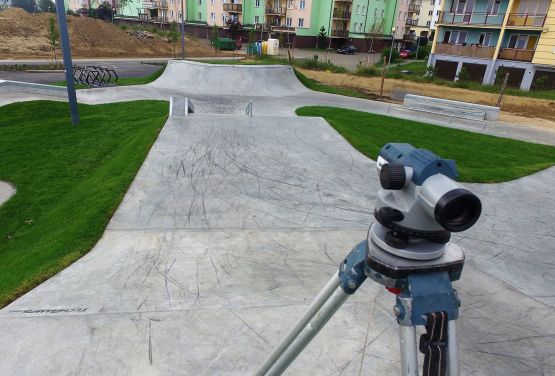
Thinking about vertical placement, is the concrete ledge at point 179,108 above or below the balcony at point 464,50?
below

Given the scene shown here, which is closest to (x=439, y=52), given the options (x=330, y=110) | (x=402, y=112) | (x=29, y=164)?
(x=402, y=112)

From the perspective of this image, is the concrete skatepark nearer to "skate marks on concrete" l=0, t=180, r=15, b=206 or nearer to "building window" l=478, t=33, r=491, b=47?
"skate marks on concrete" l=0, t=180, r=15, b=206

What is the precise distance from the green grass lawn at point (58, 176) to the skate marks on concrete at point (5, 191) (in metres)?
0.13

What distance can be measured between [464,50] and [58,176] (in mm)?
34705

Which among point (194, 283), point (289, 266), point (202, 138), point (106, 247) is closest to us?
point (194, 283)

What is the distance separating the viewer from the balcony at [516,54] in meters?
30.2

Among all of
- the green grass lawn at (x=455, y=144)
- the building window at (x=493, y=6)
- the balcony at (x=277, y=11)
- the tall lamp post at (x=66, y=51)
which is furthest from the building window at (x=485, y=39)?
the balcony at (x=277, y=11)

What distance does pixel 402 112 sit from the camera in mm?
18547

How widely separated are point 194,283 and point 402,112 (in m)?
16.6

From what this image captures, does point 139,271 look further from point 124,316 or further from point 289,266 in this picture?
point 289,266

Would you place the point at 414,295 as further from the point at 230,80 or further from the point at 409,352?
the point at 230,80

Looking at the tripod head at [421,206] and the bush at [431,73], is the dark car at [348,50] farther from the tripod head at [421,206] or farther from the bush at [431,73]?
the tripod head at [421,206]

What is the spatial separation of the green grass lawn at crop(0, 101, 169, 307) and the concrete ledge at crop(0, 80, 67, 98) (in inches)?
133

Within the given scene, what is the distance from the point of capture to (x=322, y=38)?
60.4 metres
